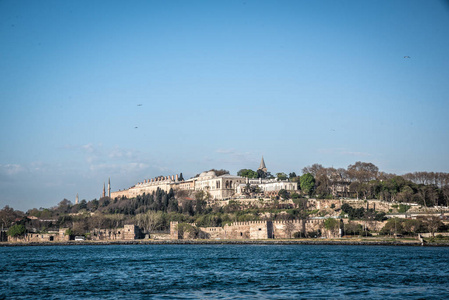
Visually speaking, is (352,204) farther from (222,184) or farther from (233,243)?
(222,184)

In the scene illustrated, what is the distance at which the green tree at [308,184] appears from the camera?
8644 centimetres

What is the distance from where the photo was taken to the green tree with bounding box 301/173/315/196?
8644 centimetres

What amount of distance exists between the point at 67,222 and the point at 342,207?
4369 cm

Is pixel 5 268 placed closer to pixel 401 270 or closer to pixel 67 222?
pixel 401 270

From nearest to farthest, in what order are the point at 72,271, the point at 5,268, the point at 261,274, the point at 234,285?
the point at 234,285
the point at 261,274
the point at 72,271
the point at 5,268

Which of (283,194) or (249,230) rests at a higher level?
(283,194)

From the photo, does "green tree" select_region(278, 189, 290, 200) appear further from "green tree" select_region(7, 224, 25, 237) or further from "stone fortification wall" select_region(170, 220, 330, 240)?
"green tree" select_region(7, 224, 25, 237)

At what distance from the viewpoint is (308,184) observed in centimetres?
8662

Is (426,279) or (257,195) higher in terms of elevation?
(257,195)

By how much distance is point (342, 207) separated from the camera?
69938 millimetres

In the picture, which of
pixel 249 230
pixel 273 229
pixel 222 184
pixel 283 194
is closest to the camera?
pixel 273 229

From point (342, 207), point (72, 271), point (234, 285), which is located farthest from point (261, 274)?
point (342, 207)

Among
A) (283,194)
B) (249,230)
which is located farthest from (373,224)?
(283,194)

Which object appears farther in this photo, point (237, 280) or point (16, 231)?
point (16, 231)
